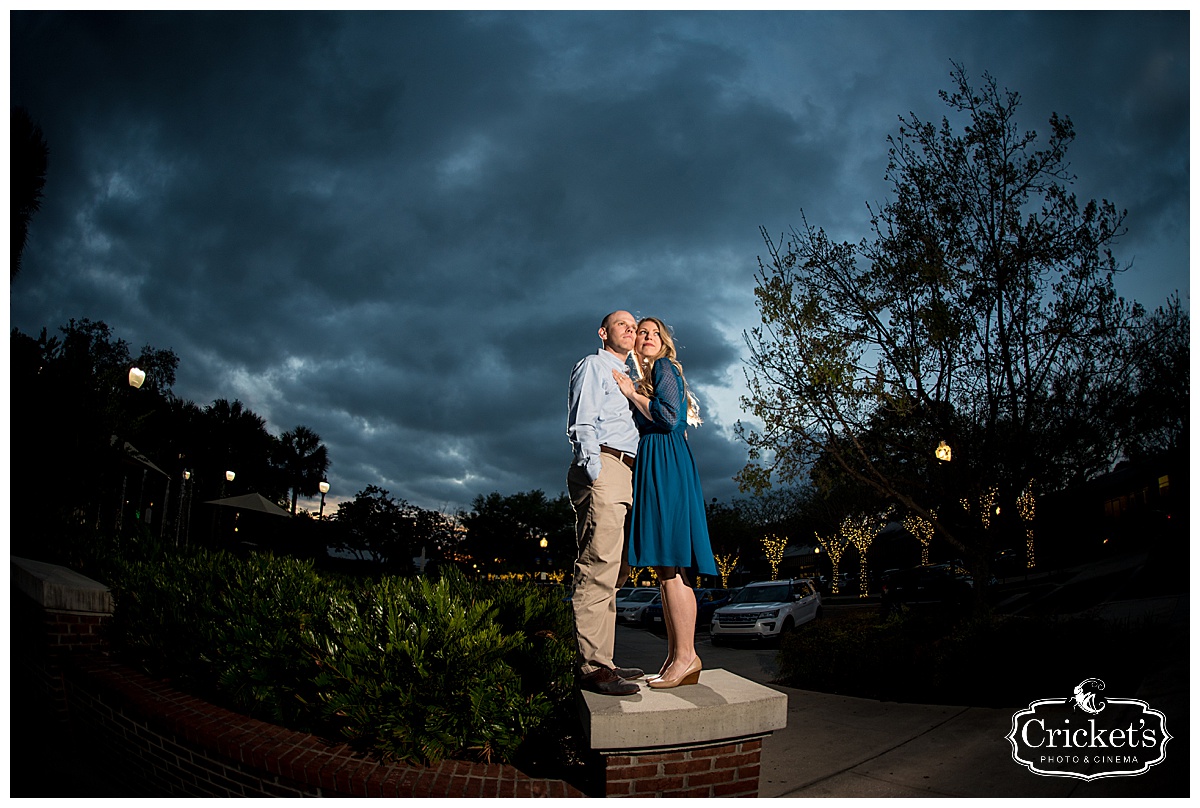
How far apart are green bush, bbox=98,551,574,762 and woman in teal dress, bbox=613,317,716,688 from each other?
0.78 m

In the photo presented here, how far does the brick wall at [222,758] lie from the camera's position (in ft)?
9.48

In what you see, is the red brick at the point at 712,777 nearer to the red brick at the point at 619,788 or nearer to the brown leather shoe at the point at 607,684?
the red brick at the point at 619,788

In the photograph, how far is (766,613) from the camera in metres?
16.2

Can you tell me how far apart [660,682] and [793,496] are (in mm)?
43050

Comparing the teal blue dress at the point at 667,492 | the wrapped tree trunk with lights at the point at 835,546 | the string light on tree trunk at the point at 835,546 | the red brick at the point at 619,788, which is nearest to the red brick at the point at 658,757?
the red brick at the point at 619,788

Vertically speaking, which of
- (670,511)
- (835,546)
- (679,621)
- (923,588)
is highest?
(670,511)

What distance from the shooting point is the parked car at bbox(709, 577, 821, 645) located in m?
16.2

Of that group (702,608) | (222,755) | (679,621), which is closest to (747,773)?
(679,621)

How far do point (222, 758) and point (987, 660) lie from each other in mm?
6781

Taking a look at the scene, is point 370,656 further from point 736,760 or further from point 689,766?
point 736,760

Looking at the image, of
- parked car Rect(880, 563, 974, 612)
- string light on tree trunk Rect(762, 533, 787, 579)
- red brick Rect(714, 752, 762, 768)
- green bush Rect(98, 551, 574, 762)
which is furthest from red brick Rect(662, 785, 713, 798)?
string light on tree trunk Rect(762, 533, 787, 579)

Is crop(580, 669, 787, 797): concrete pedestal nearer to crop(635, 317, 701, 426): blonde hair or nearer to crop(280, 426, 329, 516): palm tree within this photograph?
crop(635, 317, 701, 426): blonde hair

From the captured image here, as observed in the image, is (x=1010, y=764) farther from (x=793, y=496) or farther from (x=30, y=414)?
(x=793, y=496)
